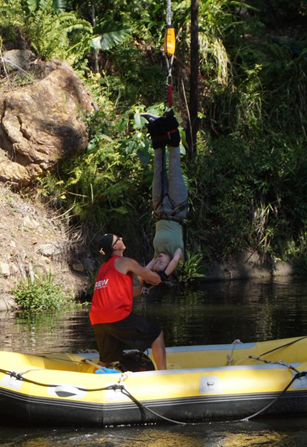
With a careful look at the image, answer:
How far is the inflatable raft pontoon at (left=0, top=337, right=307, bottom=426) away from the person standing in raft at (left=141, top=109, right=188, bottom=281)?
195cm

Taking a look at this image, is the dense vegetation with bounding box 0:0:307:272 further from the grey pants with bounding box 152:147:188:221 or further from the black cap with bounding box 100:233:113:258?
the black cap with bounding box 100:233:113:258

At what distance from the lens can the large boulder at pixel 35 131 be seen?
15156mm

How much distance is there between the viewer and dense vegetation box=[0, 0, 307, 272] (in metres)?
15.9

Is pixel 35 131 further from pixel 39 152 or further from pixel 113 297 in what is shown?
pixel 113 297

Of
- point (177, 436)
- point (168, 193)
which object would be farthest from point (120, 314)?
point (168, 193)

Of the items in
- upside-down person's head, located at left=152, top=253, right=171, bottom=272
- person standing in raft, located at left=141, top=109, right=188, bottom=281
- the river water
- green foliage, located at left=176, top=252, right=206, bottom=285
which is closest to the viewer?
the river water

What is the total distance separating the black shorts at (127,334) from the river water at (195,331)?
0.87 metres

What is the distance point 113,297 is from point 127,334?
38 cm

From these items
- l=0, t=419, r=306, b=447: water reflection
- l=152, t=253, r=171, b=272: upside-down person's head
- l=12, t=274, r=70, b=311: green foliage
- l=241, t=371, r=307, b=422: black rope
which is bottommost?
l=0, t=419, r=306, b=447: water reflection

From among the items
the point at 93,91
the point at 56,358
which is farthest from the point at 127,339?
the point at 93,91

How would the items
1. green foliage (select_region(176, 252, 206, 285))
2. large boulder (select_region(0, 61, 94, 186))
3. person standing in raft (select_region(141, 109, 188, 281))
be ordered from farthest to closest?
1. green foliage (select_region(176, 252, 206, 285))
2. large boulder (select_region(0, 61, 94, 186))
3. person standing in raft (select_region(141, 109, 188, 281))

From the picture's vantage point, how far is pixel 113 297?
24.5 ft

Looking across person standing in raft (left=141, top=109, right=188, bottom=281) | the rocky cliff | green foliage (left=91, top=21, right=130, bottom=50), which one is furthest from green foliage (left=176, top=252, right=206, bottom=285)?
person standing in raft (left=141, top=109, right=188, bottom=281)

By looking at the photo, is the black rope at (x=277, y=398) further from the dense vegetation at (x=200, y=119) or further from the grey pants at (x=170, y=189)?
the dense vegetation at (x=200, y=119)
